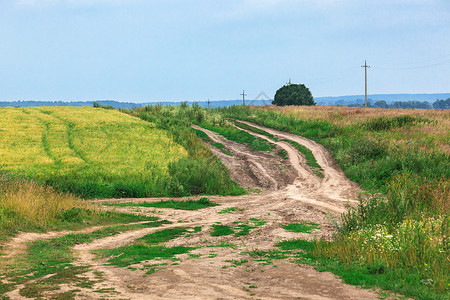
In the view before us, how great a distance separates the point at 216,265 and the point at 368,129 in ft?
115

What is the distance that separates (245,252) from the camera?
1323 cm

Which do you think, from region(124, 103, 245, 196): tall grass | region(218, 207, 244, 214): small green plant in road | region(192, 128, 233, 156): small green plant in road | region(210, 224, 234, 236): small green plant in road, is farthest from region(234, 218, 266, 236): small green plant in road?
region(192, 128, 233, 156): small green plant in road

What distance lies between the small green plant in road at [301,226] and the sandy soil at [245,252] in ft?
1.11

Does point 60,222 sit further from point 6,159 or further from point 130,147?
point 130,147

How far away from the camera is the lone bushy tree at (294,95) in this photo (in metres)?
93.2

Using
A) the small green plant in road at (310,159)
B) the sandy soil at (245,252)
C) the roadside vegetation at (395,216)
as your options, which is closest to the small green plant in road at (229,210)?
the sandy soil at (245,252)

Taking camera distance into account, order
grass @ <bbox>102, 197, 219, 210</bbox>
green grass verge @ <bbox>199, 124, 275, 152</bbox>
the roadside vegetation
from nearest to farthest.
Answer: the roadside vegetation
grass @ <bbox>102, 197, 219, 210</bbox>
green grass verge @ <bbox>199, 124, 275, 152</bbox>

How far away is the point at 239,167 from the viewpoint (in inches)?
1352

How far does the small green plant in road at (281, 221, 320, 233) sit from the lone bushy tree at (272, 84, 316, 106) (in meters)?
76.0

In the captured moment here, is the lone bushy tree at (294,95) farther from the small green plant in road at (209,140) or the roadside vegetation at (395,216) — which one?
the small green plant in road at (209,140)

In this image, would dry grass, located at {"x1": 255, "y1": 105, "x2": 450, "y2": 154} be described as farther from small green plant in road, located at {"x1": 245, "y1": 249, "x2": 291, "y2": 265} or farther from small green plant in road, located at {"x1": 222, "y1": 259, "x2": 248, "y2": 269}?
small green plant in road, located at {"x1": 222, "y1": 259, "x2": 248, "y2": 269}

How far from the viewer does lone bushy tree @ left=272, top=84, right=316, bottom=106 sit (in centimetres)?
9321

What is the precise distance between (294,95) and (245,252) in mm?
82840

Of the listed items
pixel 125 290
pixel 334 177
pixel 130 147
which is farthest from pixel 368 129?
pixel 125 290
